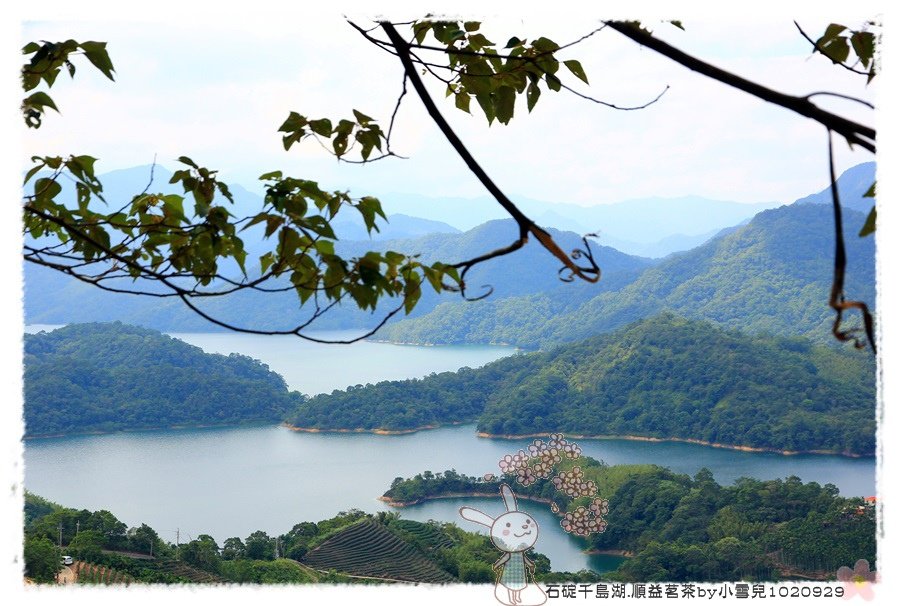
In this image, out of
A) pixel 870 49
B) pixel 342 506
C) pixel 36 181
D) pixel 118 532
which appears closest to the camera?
pixel 870 49

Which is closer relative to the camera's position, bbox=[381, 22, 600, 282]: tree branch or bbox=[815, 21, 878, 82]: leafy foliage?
bbox=[381, 22, 600, 282]: tree branch

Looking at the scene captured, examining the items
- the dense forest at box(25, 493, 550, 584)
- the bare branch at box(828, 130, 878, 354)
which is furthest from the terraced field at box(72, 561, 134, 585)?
the bare branch at box(828, 130, 878, 354)

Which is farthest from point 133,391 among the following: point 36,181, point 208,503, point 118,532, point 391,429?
point 36,181

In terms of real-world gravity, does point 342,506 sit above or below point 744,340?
below

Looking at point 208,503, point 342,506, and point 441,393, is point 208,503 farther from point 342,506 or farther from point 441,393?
point 441,393

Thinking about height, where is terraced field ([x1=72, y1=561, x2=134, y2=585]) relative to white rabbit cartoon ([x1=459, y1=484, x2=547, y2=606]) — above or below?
below

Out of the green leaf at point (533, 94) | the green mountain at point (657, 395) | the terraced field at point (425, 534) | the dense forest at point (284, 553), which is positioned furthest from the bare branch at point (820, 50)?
the green mountain at point (657, 395)

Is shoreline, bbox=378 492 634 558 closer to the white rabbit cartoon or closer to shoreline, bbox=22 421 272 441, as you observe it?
shoreline, bbox=22 421 272 441

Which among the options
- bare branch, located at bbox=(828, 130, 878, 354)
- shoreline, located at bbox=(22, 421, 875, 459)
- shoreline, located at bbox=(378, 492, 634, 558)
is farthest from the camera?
shoreline, located at bbox=(22, 421, 875, 459)
